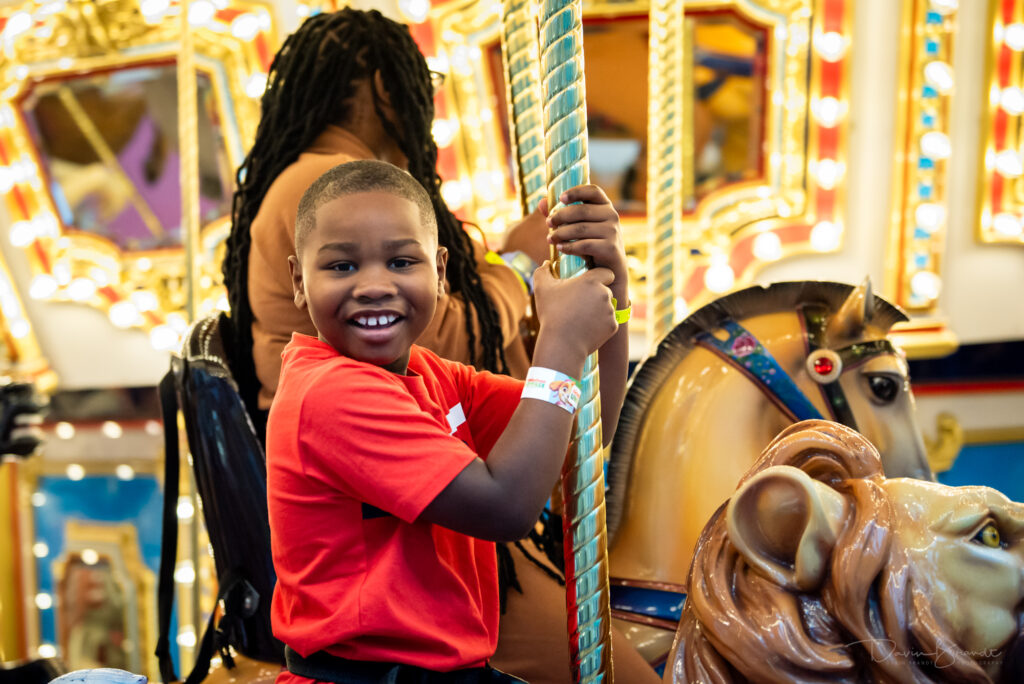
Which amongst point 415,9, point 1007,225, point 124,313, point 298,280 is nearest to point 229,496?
point 298,280

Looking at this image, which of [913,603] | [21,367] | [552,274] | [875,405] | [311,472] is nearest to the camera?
[913,603]

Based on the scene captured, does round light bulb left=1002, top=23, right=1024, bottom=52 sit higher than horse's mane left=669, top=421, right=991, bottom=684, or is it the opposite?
round light bulb left=1002, top=23, right=1024, bottom=52

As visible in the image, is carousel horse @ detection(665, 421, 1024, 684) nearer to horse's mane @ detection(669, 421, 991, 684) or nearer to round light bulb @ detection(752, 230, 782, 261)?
horse's mane @ detection(669, 421, 991, 684)

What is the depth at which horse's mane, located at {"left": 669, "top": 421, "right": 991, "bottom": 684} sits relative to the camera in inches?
31.1

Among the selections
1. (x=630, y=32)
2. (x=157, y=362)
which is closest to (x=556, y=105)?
(x=630, y=32)

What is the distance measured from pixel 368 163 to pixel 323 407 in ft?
0.81

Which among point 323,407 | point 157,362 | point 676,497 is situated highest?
point 323,407

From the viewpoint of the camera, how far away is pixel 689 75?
3363 mm

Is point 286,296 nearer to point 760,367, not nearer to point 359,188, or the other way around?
point 359,188

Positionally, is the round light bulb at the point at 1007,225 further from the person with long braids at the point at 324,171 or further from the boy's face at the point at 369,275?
the boy's face at the point at 369,275

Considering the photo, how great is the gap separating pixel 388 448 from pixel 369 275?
164mm

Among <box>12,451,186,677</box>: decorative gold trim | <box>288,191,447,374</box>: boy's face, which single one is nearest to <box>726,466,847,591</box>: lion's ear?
<box>288,191,447,374</box>: boy's face

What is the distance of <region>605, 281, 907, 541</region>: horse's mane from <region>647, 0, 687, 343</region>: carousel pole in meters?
0.46

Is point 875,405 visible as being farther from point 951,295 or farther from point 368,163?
point 951,295
